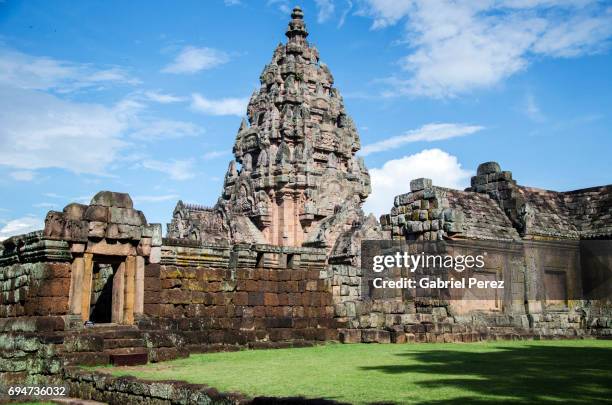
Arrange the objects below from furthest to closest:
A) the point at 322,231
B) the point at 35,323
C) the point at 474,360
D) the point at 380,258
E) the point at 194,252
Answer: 1. the point at 322,231
2. the point at 380,258
3. the point at 194,252
4. the point at 35,323
5. the point at 474,360

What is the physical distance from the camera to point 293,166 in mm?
33094

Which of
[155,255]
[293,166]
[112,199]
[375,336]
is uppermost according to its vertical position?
[293,166]

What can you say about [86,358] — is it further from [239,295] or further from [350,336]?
[350,336]

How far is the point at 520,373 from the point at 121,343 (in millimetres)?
5973

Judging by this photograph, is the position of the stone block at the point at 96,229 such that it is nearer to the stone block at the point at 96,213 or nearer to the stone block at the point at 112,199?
the stone block at the point at 96,213

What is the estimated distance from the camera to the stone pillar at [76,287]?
10.1 metres

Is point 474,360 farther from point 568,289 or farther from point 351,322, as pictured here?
point 568,289

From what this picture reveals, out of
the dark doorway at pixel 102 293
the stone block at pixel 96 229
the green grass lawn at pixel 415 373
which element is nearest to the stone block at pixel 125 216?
the stone block at pixel 96 229

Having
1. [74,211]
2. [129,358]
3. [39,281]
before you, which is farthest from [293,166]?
[129,358]

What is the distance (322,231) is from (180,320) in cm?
1993

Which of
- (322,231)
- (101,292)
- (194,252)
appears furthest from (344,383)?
(322,231)

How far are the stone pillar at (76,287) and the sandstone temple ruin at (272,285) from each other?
0.7 inches

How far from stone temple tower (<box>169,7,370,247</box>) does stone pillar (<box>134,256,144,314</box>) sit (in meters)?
19.3

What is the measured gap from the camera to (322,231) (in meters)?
31.2
